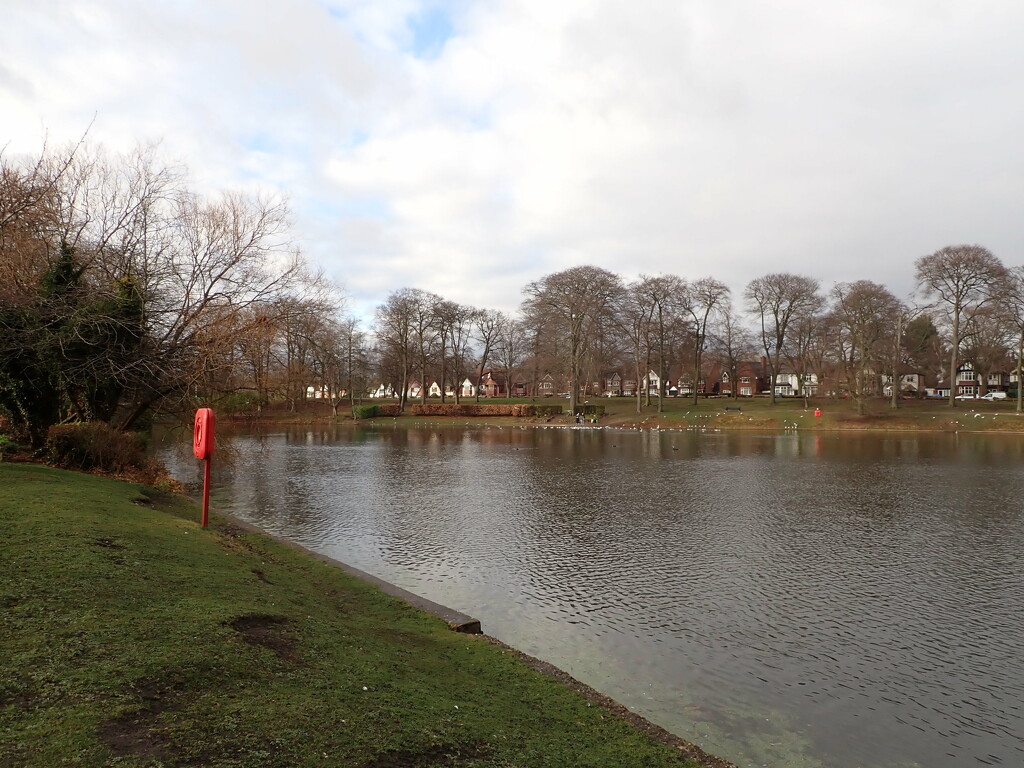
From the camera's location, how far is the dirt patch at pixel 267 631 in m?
5.22

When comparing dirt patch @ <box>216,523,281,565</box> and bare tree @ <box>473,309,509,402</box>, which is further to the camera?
bare tree @ <box>473,309,509,402</box>

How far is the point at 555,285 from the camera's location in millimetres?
54031

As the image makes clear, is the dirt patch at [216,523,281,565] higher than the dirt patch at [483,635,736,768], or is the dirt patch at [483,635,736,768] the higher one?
the dirt patch at [216,523,281,565]

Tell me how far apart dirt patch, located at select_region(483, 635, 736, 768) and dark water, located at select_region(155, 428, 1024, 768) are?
60 cm

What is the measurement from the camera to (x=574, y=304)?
5334 centimetres

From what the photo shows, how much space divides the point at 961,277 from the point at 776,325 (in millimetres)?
16247

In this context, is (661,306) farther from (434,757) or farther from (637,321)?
(434,757)

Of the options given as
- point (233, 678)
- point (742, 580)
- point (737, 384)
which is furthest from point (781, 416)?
point (233, 678)

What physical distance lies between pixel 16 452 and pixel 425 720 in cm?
1484

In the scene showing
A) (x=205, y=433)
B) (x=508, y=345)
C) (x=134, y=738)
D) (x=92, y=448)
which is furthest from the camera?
(x=508, y=345)

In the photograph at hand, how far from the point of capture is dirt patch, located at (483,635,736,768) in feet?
16.0

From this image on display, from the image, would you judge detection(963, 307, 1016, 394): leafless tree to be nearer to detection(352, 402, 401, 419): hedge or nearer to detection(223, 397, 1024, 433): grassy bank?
detection(223, 397, 1024, 433): grassy bank

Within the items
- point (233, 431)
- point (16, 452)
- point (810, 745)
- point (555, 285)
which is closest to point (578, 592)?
point (810, 745)

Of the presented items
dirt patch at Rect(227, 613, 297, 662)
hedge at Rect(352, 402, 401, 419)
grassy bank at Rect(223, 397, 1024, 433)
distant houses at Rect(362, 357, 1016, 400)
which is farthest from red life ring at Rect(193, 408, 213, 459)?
distant houses at Rect(362, 357, 1016, 400)
